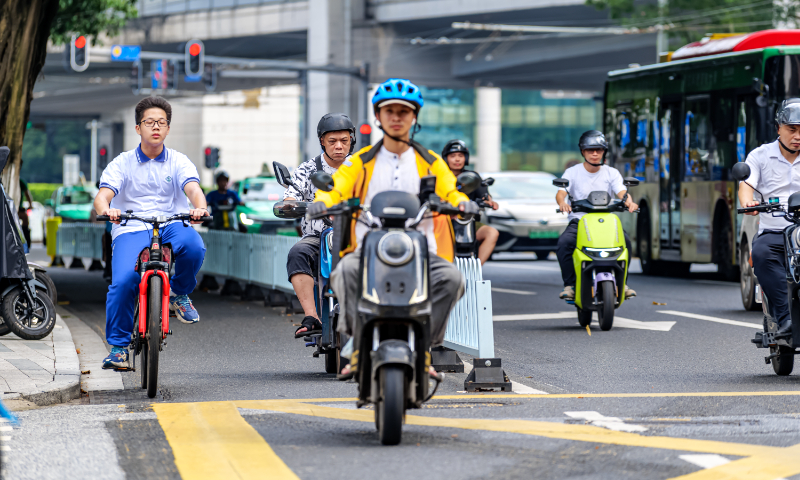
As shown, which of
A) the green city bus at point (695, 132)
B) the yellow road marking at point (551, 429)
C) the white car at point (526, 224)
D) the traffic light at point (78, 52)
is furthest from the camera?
the traffic light at point (78, 52)

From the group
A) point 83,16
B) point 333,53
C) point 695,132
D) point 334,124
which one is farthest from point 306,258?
point 333,53

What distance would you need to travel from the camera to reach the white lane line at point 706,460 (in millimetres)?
5824

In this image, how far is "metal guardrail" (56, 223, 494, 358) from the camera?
909cm

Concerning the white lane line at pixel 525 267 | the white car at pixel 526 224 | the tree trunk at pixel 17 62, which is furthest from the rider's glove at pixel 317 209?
the white car at pixel 526 224

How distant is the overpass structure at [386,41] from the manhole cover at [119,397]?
111ft

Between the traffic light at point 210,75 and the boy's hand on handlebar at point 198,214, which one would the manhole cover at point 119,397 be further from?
the traffic light at point 210,75

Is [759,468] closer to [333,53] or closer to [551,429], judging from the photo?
[551,429]

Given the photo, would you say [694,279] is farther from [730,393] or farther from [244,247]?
[730,393]

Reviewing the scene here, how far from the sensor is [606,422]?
7.06 metres

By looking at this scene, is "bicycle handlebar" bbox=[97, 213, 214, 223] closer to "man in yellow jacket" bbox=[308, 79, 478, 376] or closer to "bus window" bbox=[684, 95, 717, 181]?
"man in yellow jacket" bbox=[308, 79, 478, 376]

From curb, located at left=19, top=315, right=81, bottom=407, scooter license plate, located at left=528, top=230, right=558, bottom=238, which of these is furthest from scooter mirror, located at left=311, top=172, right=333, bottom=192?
scooter license plate, located at left=528, top=230, right=558, bottom=238

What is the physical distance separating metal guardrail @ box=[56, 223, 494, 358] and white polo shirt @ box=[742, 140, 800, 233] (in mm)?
1880

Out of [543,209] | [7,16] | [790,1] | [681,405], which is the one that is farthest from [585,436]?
[790,1]

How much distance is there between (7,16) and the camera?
47.2ft
